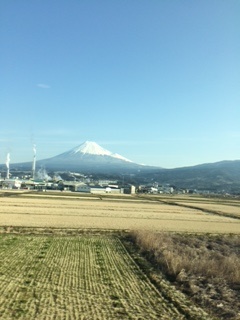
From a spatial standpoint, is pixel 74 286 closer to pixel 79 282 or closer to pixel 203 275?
pixel 79 282

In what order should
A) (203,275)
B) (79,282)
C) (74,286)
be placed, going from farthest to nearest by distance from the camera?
(203,275)
(79,282)
(74,286)

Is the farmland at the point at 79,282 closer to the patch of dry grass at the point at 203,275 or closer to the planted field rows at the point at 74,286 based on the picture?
the planted field rows at the point at 74,286

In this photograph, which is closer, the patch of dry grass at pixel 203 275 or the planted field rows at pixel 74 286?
the planted field rows at pixel 74 286

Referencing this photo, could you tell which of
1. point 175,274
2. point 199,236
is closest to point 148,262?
point 175,274

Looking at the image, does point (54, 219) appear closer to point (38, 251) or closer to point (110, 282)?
point (38, 251)

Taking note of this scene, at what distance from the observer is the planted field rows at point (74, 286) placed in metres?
8.52

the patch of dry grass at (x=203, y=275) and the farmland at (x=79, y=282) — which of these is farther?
the patch of dry grass at (x=203, y=275)

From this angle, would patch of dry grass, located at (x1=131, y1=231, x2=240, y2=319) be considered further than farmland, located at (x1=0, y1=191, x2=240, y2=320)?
Yes

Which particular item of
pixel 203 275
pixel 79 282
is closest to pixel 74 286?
pixel 79 282

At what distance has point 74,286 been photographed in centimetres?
1046

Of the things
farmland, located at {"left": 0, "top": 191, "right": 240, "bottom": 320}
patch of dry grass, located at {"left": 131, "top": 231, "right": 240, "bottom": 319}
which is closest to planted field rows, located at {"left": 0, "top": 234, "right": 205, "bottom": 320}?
farmland, located at {"left": 0, "top": 191, "right": 240, "bottom": 320}

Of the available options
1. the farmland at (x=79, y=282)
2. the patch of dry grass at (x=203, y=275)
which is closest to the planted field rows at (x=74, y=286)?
the farmland at (x=79, y=282)

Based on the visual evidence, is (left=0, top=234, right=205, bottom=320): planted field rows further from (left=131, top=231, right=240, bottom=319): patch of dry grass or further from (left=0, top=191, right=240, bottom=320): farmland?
(left=131, top=231, right=240, bottom=319): patch of dry grass

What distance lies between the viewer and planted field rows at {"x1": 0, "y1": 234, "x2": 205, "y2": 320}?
8.52 metres
